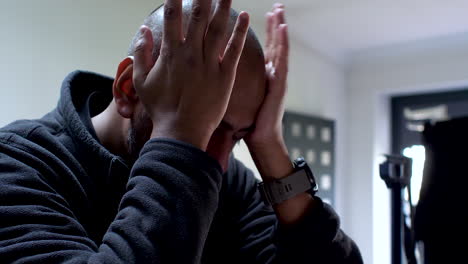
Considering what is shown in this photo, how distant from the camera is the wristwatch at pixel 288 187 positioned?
0.83 m

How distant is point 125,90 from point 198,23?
0.22m

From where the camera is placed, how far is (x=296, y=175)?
85 centimetres

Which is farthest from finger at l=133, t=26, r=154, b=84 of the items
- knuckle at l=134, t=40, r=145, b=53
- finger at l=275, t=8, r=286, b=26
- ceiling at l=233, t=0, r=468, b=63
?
ceiling at l=233, t=0, r=468, b=63

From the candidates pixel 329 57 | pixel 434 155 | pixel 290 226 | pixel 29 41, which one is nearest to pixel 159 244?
pixel 290 226

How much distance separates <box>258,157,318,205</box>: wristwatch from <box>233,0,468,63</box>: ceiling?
4.95 ft

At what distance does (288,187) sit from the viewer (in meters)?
→ 0.84

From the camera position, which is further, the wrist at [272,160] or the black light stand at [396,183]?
the black light stand at [396,183]

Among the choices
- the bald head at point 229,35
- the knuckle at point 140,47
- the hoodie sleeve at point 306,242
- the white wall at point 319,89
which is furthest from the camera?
the white wall at point 319,89

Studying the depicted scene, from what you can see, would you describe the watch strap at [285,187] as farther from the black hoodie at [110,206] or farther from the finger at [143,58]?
the finger at [143,58]

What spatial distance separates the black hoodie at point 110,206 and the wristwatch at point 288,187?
0.16 feet

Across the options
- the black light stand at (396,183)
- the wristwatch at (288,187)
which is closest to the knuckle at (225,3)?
the wristwatch at (288,187)

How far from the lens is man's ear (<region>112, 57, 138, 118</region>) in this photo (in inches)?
27.3

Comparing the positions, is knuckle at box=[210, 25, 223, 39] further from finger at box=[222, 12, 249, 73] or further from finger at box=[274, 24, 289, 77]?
finger at box=[274, 24, 289, 77]

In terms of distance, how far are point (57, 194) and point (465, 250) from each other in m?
0.68
